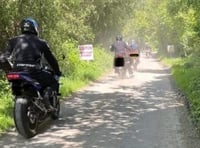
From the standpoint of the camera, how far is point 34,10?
13.4m

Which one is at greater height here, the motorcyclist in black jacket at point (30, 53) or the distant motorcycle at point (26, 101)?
the motorcyclist in black jacket at point (30, 53)

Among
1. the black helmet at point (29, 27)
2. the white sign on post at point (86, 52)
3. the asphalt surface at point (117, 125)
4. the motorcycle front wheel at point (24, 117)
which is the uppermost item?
the black helmet at point (29, 27)

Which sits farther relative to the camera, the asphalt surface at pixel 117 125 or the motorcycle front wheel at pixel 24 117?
the motorcycle front wheel at pixel 24 117

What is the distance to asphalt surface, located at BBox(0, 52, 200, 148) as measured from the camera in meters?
8.09

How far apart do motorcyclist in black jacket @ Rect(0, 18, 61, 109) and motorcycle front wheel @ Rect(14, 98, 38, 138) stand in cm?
55

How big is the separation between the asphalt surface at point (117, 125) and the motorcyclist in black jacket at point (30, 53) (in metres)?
0.96

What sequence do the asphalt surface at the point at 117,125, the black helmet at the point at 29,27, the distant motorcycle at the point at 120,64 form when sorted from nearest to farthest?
the asphalt surface at the point at 117,125 → the black helmet at the point at 29,27 → the distant motorcycle at the point at 120,64

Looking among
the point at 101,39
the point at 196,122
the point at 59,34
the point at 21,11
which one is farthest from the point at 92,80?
the point at 101,39

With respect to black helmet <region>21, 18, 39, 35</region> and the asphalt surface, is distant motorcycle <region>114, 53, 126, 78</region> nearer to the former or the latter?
the asphalt surface

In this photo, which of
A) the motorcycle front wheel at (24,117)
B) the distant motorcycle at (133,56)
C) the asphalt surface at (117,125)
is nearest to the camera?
the asphalt surface at (117,125)

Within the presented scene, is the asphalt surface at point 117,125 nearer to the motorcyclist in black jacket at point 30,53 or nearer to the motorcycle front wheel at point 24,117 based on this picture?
the motorcycle front wheel at point 24,117

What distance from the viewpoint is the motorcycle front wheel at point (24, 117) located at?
323 inches

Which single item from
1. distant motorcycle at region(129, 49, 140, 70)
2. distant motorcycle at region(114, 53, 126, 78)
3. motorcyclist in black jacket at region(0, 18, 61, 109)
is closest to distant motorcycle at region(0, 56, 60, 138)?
motorcyclist in black jacket at region(0, 18, 61, 109)

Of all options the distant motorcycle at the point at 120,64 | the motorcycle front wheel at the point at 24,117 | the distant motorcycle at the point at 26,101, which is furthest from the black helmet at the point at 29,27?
the distant motorcycle at the point at 120,64
